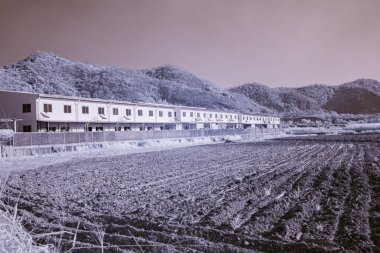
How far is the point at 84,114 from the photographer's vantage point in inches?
1563

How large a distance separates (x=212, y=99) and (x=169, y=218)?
12963 centimetres

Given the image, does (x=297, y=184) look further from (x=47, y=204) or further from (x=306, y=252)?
(x=47, y=204)

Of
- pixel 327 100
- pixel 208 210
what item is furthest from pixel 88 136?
pixel 327 100

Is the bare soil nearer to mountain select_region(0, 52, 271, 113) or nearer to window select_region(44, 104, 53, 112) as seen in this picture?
window select_region(44, 104, 53, 112)

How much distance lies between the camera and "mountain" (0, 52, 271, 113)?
9731 cm

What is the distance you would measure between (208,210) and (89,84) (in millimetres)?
113502

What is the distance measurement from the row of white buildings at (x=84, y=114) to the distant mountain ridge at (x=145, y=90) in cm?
4654

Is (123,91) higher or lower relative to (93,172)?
higher

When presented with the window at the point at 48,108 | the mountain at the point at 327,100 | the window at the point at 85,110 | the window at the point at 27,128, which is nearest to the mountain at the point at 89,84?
the mountain at the point at 327,100

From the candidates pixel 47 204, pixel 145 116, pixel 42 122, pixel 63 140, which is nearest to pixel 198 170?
pixel 47 204

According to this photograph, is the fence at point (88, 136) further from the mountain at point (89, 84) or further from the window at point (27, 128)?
the mountain at point (89, 84)

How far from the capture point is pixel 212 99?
137 m

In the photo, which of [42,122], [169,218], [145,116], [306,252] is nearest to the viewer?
[306,252]

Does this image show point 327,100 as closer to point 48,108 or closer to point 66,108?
point 66,108
